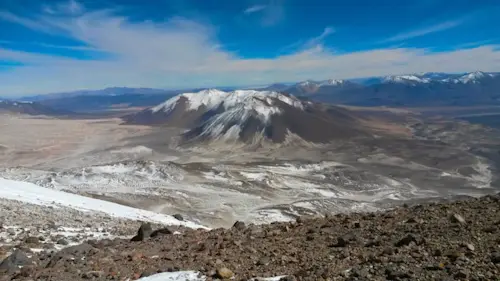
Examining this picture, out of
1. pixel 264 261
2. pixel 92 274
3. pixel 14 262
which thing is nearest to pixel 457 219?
pixel 264 261

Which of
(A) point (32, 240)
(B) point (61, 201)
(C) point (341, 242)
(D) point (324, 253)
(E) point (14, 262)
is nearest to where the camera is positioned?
(D) point (324, 253)

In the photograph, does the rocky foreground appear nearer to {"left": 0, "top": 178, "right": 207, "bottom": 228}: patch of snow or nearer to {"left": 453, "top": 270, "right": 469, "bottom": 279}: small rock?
{"left": 453, "top": 270, "right": 469, "bottom": 279}: small rock

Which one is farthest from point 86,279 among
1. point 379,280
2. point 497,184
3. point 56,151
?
point 56,151

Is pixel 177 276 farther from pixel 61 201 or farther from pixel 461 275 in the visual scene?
pixel 61 201

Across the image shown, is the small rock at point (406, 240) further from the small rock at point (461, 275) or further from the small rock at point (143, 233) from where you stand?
the small rock at point (143, 233)

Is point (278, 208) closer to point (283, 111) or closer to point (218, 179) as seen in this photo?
point (218, 179)

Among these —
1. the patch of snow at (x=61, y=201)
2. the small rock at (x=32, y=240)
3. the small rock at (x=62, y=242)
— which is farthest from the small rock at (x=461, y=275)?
the patch of snow at (x=61, y=201)
